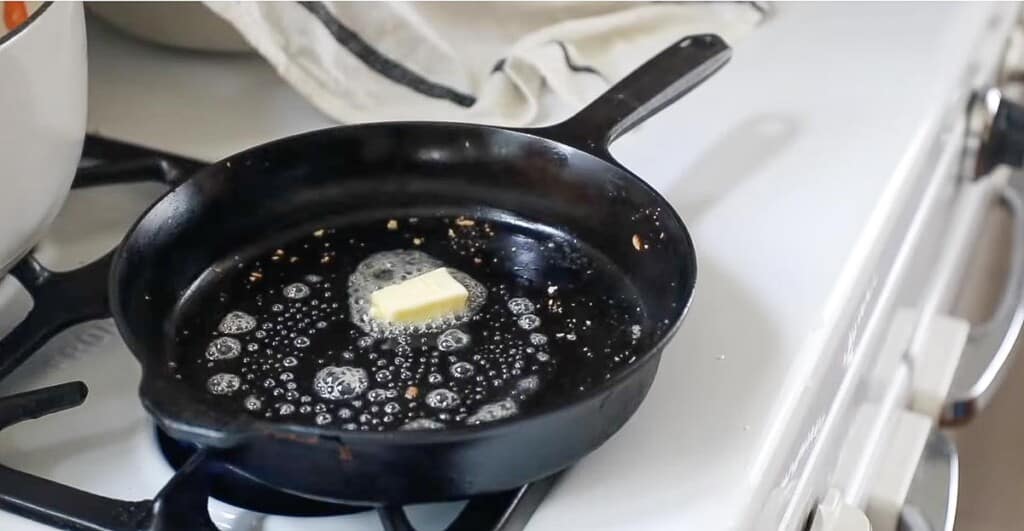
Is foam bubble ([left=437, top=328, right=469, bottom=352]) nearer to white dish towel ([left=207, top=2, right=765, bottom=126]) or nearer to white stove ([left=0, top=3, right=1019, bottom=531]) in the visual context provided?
white stove ([left=0, top=3, right=1019, bottom=531])

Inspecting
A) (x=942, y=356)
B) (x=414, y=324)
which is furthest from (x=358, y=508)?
(x=942, y=356)

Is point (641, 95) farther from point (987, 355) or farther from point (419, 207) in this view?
point (987, 355)

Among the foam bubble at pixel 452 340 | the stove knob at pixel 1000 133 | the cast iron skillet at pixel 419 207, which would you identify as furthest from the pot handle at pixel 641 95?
the stove knob at pixel 1000 133

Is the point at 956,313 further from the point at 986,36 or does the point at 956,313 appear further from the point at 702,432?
the point at 702,432

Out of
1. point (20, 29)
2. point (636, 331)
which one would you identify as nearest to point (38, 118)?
point (20, 29)

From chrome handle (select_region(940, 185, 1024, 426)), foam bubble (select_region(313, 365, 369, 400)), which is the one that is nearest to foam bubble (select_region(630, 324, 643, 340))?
foam bubble (select_region(313, 365, 369, 400))

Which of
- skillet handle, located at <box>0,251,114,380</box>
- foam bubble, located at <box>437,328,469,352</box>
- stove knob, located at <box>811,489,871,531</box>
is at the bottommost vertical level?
stove knob, located at <box>811,489,871,531</box>
